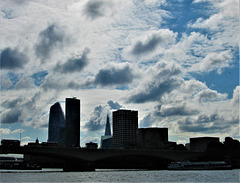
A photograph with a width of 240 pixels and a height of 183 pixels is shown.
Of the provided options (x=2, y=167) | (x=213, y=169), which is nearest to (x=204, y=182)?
(x=213, y=169)

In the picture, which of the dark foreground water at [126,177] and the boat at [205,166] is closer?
the dark foreground water at [126,177]

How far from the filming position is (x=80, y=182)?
9131cm

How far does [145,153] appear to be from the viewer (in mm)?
198875

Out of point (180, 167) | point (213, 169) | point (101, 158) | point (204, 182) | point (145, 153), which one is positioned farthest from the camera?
point (145, 153)

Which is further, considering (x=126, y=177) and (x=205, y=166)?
(x=205, y=166)

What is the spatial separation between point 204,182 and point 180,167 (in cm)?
8626

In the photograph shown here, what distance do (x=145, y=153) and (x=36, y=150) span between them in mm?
63503

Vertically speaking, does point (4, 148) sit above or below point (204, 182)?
above

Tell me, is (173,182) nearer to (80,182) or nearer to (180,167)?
(80,182)

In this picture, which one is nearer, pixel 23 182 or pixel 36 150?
pixel 23 182

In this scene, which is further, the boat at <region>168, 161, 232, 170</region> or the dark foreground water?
the boat at <region>168, 161, 232, 170</region>

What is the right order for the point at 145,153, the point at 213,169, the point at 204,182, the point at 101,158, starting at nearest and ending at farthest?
1. the point at 204,182
2. the point at 213,169
3. the point at 101,158
4. the point at 145,153

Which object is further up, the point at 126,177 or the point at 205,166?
the point at 205,166

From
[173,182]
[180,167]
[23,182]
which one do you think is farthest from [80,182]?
[180,167]
